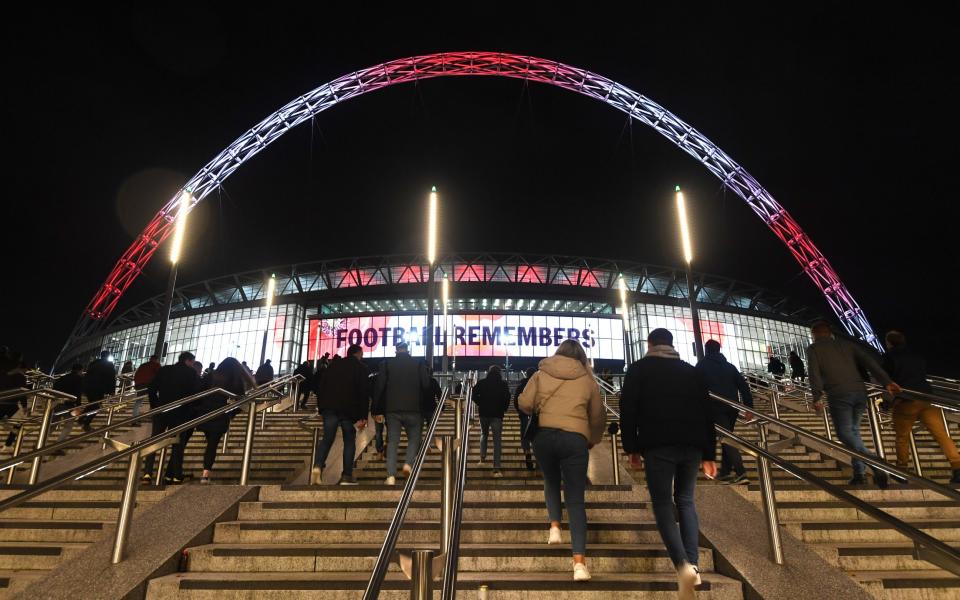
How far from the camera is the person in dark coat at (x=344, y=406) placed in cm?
735

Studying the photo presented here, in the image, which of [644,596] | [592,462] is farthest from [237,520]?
[592,462]

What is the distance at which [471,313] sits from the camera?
48.0 m

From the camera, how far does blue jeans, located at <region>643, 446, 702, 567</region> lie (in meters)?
4.08

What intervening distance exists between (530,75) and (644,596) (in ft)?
100

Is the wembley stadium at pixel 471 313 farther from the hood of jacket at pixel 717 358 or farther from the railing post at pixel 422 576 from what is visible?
the railing post at pixel 422 576

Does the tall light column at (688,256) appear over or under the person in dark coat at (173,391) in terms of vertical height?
over

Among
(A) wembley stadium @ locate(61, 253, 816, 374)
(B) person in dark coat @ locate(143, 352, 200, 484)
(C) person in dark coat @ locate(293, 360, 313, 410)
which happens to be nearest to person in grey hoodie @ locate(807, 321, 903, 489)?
(B) person in dark coat @ locate(143, 352, 200, 484)

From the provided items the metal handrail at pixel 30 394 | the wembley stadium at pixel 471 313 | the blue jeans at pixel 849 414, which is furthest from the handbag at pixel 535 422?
the wembley stadium at pixel 471 313

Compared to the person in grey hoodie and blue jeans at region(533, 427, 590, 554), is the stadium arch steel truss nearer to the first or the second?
the person in grey hoodie

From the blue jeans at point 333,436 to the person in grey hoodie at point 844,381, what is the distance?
5886 mm

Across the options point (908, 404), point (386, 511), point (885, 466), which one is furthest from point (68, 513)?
point (908, 404)

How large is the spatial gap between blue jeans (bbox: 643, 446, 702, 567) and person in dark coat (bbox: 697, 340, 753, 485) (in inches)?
106

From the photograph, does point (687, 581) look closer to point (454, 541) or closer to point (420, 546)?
point (454, 541)

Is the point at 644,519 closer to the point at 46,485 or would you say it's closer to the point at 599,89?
the point at 46,485
